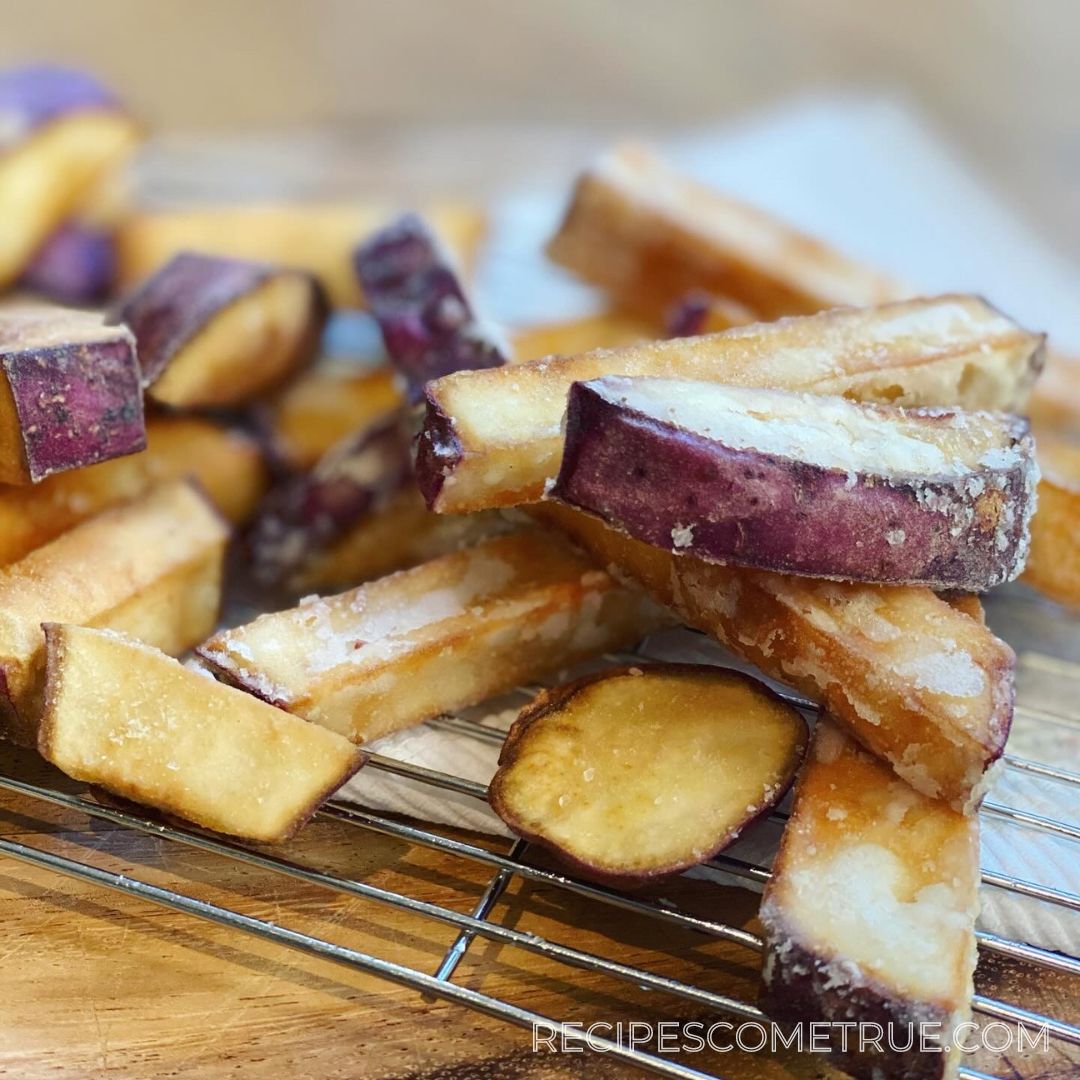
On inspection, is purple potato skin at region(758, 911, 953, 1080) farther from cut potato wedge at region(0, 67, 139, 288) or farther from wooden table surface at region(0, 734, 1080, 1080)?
cut potato wedge at region(0, 67, 139, 288)

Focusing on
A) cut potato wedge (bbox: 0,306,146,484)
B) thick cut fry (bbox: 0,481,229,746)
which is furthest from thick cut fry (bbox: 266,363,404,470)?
cut potato wedge (bbox: 0,306,146,484)

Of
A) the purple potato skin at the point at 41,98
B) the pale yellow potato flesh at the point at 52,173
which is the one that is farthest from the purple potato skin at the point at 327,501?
the purple potato skin at the point at 41,98

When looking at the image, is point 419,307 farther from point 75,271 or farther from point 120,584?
point 75,271

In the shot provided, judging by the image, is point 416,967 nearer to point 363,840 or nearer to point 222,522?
point 363,840

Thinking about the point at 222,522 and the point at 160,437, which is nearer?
the point at 222,522

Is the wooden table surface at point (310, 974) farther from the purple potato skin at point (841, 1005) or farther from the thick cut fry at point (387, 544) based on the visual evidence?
the thick cut fry at point (387, 544)

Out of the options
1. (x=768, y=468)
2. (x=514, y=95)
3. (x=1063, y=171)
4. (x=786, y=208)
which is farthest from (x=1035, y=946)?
(x=514, y=95)
